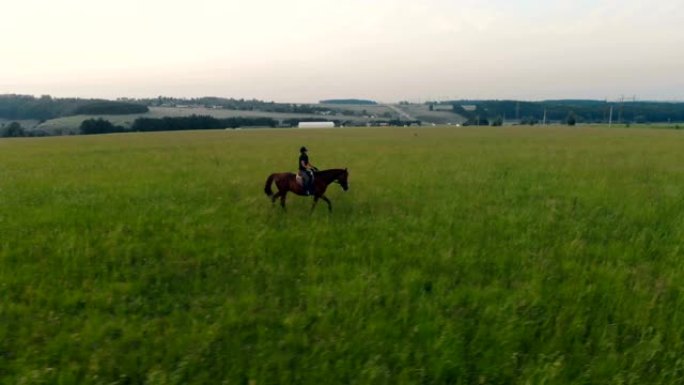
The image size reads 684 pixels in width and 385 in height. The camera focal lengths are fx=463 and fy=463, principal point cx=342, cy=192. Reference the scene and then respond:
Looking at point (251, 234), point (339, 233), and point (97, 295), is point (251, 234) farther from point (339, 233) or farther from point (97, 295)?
point (97, 295)

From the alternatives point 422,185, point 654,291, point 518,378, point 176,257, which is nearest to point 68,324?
point 176,257

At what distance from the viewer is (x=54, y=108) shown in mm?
156750

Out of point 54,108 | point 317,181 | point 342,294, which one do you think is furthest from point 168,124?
point 342,294

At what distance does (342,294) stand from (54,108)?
181921 millimetres

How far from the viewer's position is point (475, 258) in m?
7.41

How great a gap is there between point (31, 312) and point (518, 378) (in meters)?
5.37

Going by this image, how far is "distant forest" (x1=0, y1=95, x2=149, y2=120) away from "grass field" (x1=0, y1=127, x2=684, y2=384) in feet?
507

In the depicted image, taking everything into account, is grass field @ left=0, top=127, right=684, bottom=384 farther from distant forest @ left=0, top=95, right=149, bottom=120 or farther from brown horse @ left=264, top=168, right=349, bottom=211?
distant forest @ left=0, top=95, right=149, bottom=120

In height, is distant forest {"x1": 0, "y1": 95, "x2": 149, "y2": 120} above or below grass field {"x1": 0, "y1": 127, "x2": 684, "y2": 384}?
→ above

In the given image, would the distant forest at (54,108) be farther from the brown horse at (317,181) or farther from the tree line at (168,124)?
the brown horse at (317,181)

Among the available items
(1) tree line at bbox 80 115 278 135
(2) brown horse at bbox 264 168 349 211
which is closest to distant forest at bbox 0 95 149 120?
(1) tree line at bbox 80 115 278 135

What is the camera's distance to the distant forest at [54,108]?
148 meters

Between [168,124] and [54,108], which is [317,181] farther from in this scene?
[54,108]

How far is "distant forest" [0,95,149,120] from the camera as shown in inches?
5832
